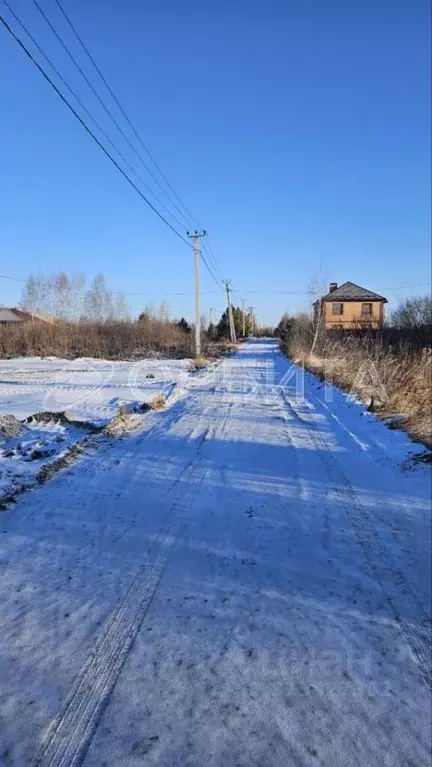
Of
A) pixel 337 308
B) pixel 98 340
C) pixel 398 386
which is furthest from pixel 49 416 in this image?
pixel 337 308

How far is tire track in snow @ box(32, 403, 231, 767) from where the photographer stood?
80.4 inches

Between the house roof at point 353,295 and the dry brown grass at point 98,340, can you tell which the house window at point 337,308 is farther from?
the dry brown grass at point 98,340

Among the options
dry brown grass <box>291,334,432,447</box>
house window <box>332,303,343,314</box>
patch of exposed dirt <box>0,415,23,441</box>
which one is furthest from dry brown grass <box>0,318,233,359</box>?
patch of exposed dirt <box>0,415,23,441</box>

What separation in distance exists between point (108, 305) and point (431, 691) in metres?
78.0

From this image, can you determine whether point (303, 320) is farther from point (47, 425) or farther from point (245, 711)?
point (245, 711)

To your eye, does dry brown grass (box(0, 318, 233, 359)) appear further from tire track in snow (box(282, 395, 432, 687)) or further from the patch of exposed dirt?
tire track in snow (box(282, 395, 432, 687))

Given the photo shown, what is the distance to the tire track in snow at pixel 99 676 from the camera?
80.4 inches

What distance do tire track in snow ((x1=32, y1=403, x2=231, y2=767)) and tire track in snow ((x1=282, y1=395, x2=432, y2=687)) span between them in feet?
5.32

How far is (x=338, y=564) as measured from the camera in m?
3.71

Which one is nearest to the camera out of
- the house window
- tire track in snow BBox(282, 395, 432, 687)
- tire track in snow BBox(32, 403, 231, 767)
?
tire track in snow BBox(32, 403, 231, 767)

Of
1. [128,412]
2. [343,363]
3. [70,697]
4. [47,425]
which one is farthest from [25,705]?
[343,363]

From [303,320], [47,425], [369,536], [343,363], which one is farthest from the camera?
[303,320]

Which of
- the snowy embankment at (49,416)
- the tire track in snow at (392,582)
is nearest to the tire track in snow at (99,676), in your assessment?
the tire track in snow at (392,582)

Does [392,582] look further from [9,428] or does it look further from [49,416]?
[49,416]
